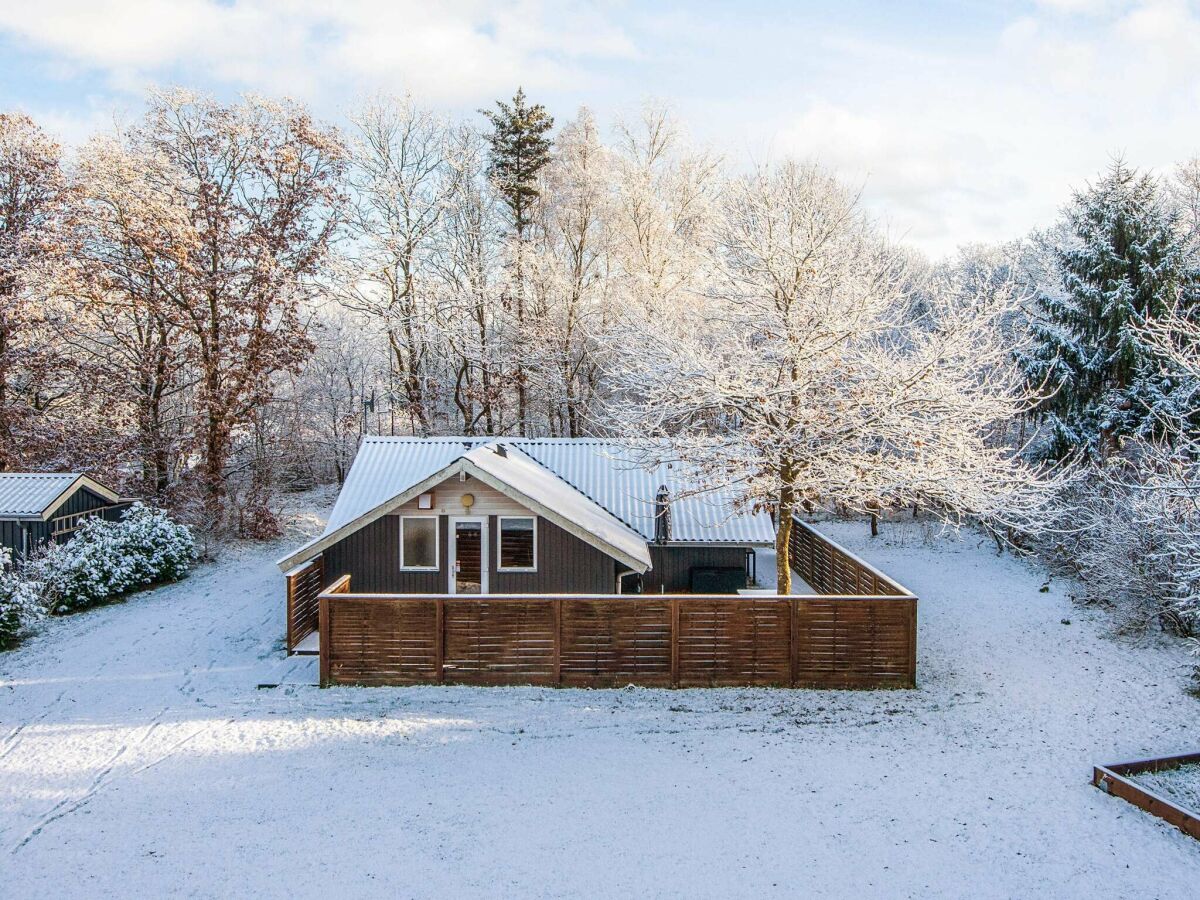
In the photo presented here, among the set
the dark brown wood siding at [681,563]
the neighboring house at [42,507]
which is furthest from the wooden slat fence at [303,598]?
the neighboring house at [42,507]

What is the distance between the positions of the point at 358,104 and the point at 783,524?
20.3m

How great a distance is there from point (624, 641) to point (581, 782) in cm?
275

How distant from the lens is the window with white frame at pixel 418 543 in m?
12.7

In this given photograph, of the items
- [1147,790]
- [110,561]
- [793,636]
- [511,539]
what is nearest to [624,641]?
[793,636]

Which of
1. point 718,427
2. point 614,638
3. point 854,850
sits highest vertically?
point 718,427

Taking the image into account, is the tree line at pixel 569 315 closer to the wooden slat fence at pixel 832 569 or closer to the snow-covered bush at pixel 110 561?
the wooden slat fence at pixel 832 569

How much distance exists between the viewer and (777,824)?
7094mm

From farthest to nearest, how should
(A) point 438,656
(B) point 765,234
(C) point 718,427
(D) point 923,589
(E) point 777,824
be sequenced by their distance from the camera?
(D) point 923,589 → (C) point 718,427 → (B) point 765,234 → (A) point 438,656 → (E) point 777,824

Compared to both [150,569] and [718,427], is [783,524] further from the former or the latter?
[150,569]

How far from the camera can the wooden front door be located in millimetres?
12664

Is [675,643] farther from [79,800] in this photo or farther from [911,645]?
[79,800]

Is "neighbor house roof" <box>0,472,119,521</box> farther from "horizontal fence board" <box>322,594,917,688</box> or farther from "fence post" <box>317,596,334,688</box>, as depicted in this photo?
"horizontal fence board" <box>322,594,917,688</box>

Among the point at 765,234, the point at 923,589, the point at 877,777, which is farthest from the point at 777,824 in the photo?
the point at 923,589

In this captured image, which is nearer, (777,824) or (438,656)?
(777,824)
